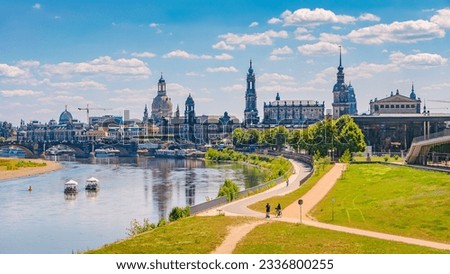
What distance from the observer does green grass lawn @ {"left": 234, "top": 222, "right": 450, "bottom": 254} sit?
27.8 meters

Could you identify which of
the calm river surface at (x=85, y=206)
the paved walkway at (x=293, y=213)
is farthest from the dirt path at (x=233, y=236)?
the calm river surface at (x=85, y=206)

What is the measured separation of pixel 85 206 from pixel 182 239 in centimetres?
3014

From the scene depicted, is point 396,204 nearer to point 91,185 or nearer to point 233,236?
point 233,236

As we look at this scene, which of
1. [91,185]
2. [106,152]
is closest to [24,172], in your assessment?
[91,185]

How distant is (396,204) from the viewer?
3991 centimetres

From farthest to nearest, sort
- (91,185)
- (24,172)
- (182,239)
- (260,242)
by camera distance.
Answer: (24,172) → (91,185) → (182,239) → (260,242)

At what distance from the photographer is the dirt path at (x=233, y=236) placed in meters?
28.4

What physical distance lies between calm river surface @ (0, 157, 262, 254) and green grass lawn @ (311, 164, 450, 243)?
13.6m

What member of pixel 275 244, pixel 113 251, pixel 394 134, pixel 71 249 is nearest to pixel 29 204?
pixel 71 249

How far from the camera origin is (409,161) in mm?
68438

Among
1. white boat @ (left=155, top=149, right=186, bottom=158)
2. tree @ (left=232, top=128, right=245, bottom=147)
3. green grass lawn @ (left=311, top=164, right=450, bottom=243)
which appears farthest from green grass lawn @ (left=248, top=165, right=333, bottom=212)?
Answer: white boat @ (left=155, top=149, right=186, bottom=158)

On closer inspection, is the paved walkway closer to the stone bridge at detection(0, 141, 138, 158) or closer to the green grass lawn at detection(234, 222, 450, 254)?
the green grass lawn at detection(234, 222, 450, 254)

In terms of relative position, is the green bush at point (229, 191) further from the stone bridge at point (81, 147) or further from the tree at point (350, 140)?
the stone bridge at point (81, 147)

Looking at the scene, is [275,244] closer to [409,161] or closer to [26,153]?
[409,161]
